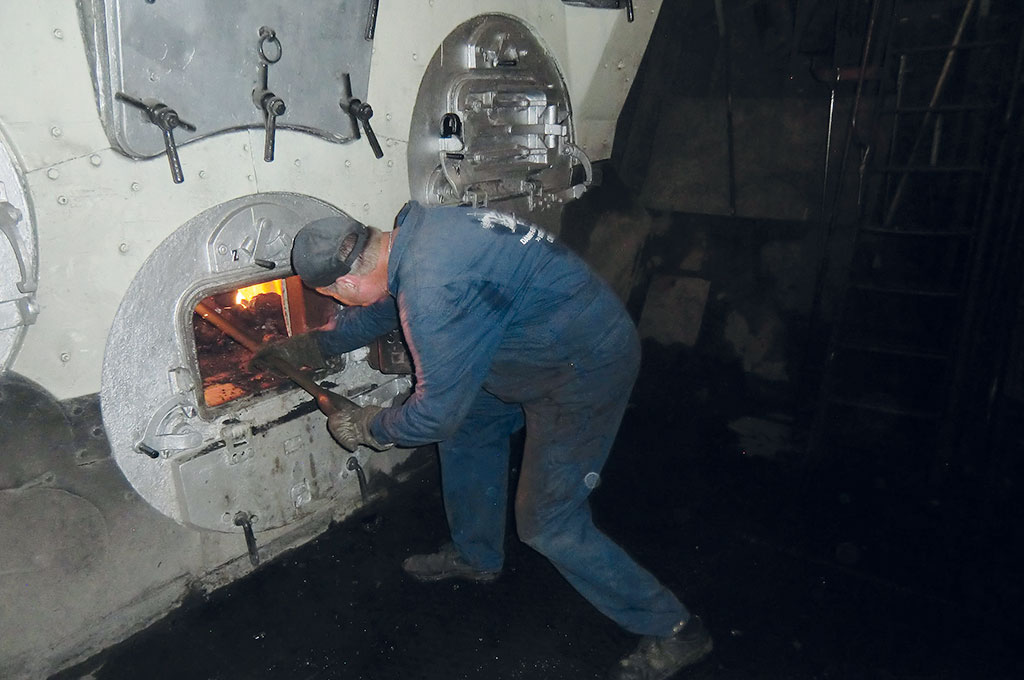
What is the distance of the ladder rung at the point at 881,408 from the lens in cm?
306

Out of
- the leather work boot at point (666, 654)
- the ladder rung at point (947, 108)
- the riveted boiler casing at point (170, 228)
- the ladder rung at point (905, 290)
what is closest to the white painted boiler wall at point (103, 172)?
the riveted boiler casing at point (170, 228)

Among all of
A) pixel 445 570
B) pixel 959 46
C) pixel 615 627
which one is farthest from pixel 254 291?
pixel 959 46

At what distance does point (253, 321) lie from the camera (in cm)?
258

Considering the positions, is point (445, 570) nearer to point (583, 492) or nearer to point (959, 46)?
point (583, 492)

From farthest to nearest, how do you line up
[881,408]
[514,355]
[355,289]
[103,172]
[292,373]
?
1. [881,408]
2. [292,373]
3. [514,355]
4. [355,289]
5. [103,172]

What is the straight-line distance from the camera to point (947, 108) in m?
2.95

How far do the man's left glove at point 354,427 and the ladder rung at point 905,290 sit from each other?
7.62ft

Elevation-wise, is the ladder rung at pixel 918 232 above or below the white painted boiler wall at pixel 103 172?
below

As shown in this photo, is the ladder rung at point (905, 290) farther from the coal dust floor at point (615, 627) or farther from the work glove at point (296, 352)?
the work glove at point (296, 352)

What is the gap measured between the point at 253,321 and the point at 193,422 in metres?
0.51

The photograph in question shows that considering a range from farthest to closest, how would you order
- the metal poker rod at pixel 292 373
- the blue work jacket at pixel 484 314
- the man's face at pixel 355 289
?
the metal poker rod at pixel 292 373, the man's face at pixel 355 289, the blue work jacket at pixel 484 314

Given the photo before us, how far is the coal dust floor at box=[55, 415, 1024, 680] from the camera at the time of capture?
2170mm

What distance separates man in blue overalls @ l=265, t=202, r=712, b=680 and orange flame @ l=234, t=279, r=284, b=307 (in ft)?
1.03

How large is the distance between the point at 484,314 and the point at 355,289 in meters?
0.40
